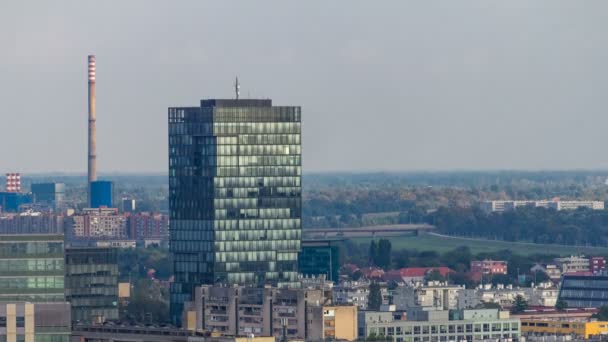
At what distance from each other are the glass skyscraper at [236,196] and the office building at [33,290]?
253 ft

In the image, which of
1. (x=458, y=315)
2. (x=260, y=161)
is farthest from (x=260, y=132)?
(x=458, y=315)

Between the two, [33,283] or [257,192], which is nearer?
[33,283]

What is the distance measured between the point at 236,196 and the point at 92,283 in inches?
731

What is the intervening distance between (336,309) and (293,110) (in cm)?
2715

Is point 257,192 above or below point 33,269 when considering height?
above

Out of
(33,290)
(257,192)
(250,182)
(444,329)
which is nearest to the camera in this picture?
(33,290)

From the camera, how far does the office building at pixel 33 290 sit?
99812mm

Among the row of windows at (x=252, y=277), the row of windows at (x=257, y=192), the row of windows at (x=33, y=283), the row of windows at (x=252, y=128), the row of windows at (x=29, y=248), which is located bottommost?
the row of windows at (x=252, y=277)

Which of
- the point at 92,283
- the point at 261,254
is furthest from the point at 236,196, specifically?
the point at 92,283

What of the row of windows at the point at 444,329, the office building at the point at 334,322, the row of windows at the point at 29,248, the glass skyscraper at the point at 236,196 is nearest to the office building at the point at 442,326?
the row of windows at the point at 444,329

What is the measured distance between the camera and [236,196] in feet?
604

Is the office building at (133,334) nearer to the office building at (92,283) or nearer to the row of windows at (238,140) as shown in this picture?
the office building at (92,283)

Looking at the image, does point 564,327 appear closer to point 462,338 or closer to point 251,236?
point 462,338

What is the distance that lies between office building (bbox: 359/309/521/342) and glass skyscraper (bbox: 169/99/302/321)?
11.0 m
